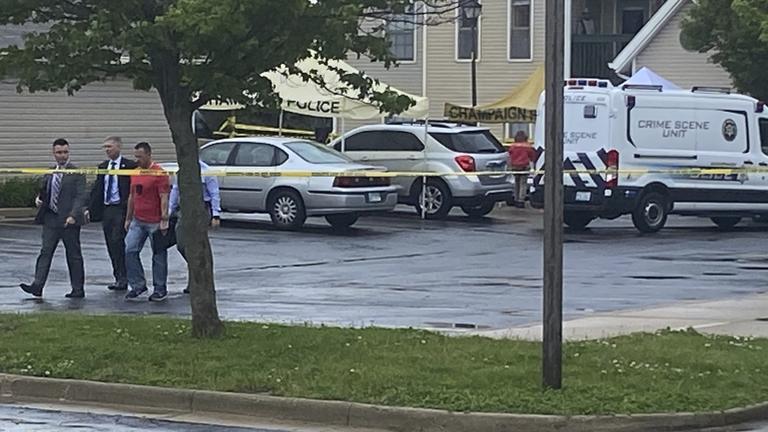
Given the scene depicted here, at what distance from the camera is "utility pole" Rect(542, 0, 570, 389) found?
997cm

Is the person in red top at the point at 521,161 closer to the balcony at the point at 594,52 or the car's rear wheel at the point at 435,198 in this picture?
the car's rear wheel at the point at 435,198

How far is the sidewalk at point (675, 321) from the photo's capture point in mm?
13680

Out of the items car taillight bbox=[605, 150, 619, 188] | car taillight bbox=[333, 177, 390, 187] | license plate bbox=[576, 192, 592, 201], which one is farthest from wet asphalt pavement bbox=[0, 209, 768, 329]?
car taillight bbox=[605, 150, 619, 188]

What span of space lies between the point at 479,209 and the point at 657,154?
13.8 feet

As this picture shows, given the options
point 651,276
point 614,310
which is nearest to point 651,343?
point 614,310

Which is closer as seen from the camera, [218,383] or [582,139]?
[218,383]

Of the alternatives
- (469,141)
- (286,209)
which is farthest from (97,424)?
(469,141)

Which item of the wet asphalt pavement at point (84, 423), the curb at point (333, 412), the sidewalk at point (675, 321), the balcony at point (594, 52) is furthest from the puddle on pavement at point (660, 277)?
the balcony at point (594, 52)

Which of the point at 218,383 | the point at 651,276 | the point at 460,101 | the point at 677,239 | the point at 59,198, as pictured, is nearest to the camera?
the point at 218,383

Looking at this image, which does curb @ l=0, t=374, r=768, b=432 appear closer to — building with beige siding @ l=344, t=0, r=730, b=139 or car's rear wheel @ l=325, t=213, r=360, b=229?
car's rear wheel @ l=325, t=213, r=360, b=229

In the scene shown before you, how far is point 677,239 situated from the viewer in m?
25.8

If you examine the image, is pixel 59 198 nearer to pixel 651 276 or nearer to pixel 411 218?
pixel 651 276

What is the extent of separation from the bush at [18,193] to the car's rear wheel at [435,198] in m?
7.14

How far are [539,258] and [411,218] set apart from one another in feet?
24.5
